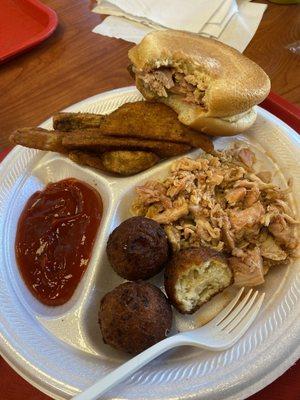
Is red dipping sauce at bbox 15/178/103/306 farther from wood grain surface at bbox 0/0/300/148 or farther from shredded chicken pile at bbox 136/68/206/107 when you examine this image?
wood grain surface at bbox 0/0/300/148

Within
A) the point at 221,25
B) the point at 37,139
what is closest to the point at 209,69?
the point at 37,139

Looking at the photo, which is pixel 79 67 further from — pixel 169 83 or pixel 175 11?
pixel 169 83

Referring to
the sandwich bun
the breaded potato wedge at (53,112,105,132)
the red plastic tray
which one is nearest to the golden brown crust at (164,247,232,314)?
the sandwich bun

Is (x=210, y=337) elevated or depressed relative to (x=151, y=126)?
depressed

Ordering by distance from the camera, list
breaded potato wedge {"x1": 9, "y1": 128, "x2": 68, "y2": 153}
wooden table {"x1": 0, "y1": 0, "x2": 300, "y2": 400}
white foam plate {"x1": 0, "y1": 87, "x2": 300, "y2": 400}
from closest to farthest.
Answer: white foam plate {"x1": 0, "y1": 87, "x2": 300, "y2": 400} → breaded potato wedge {"x1": 9, "y1": 128, "x2": 68, "y2": 153} → wooden table {"x1": 0, "y1": 0, "x2": 300, "y2": 400}

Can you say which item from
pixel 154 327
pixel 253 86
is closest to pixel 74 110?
pixel 253 86

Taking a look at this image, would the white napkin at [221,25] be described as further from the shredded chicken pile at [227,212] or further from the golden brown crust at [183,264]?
the golden brown crust at [183,264]
